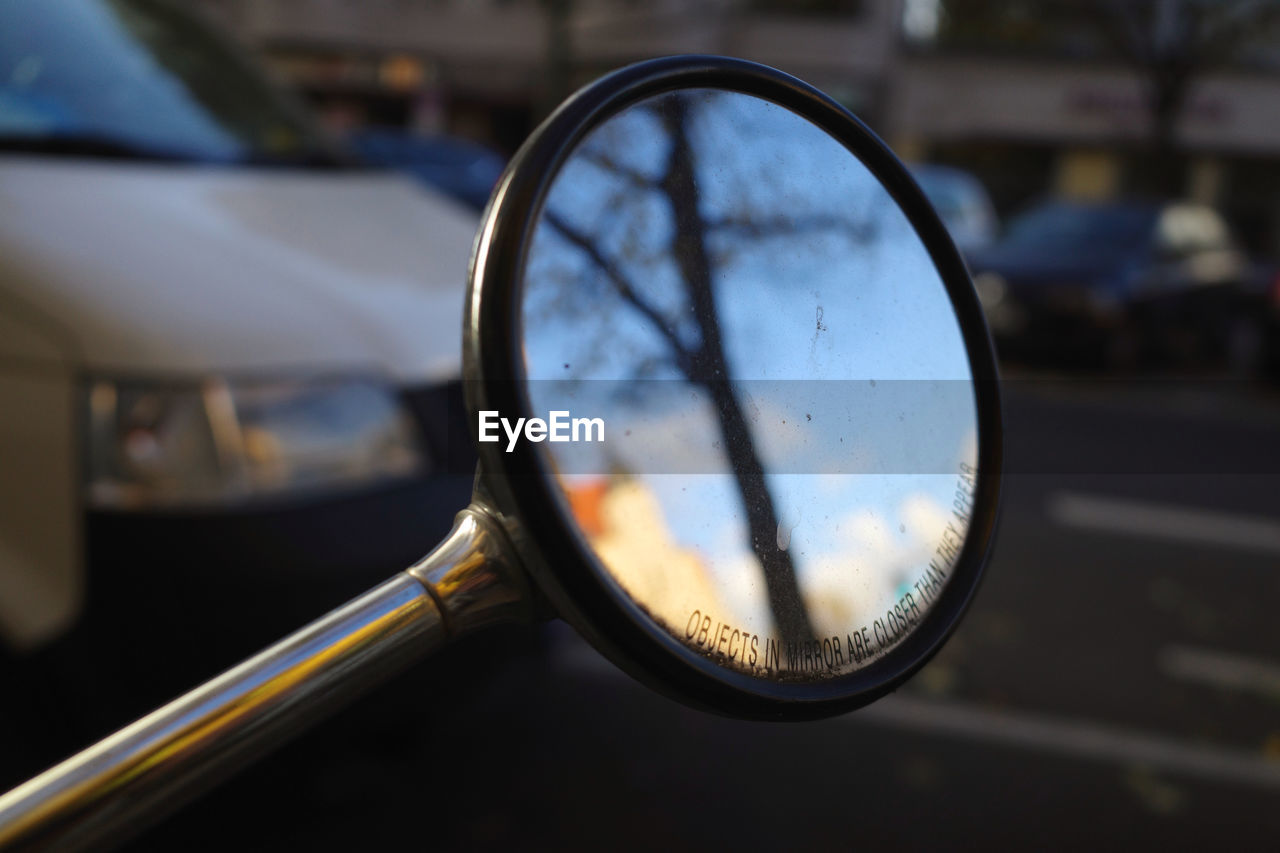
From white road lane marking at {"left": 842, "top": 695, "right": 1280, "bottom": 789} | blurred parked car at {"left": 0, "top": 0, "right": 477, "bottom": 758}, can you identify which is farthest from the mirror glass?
white road lane marking at {"left": 842, "top": 695, "right": 1280, "bottom": 789}

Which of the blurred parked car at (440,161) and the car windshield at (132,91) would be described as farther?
the blurred parked car at (440,161)

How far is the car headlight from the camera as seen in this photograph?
84.1 inches

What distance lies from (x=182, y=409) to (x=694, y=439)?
1.53 meters

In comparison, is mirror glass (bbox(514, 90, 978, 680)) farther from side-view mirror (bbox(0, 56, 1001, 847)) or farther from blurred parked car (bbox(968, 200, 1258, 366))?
blurred parked car (bbox(968, 200, 1258, 366))

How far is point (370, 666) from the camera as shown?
82cm

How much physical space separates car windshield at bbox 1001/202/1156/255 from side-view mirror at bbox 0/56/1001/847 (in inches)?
426

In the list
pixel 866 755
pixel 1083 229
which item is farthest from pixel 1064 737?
pixel 1083 229

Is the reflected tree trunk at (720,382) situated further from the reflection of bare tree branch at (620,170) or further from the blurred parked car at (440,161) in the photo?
the blurred parked car at (440,161)

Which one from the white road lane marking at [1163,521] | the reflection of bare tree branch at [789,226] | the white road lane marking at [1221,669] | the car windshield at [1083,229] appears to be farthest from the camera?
the car windshield at [1083,229]

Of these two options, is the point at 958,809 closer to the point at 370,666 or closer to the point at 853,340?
the point at 853,340

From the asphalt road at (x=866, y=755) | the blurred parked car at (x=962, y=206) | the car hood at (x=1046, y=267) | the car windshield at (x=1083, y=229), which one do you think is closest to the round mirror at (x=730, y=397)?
the asphalt road at (x=866, y=755)

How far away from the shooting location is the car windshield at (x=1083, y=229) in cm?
1125

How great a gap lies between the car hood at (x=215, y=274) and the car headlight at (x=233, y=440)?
0.05 m

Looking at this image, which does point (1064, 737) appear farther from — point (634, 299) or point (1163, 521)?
point (634, 299)
